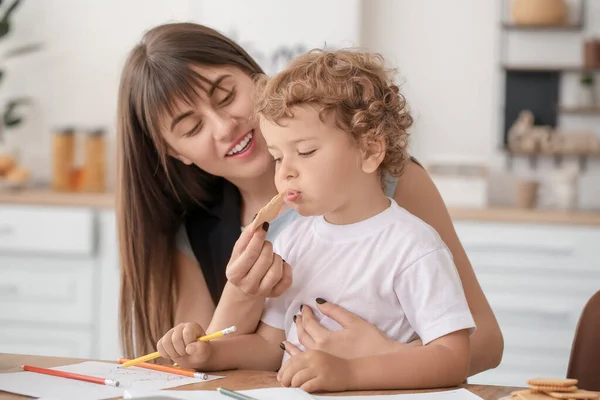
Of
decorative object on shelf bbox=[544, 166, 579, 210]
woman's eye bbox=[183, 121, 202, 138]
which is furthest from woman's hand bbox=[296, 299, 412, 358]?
decorative object on shelf bbox=[544, 166, 579, 210]

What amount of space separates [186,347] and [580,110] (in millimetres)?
2873

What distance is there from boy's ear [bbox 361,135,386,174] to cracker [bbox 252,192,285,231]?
0.13 meters

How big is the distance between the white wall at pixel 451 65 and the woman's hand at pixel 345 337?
266 cm

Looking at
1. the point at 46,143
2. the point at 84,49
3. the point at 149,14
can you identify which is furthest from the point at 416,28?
the point at 46,143

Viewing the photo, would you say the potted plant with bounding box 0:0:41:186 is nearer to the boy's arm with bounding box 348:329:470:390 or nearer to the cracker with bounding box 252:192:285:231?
the cracker with bounding box 252:192:285:231

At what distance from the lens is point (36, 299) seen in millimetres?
3729

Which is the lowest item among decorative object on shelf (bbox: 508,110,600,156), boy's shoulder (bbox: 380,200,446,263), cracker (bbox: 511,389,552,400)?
cracker (bbox: 511,389,552,400)

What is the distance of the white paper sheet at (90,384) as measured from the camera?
4.01 ft

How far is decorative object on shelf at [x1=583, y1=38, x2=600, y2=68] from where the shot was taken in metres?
3.78

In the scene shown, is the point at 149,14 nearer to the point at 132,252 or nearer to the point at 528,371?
the point at 528,371

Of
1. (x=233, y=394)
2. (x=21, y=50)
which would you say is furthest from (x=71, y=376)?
(x=21, y=50)

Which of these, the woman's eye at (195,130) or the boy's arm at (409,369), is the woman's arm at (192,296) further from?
the boy's arm at (409,369)

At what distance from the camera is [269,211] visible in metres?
1.34

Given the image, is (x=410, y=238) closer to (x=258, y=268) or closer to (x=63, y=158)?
(x=258, y=268)
